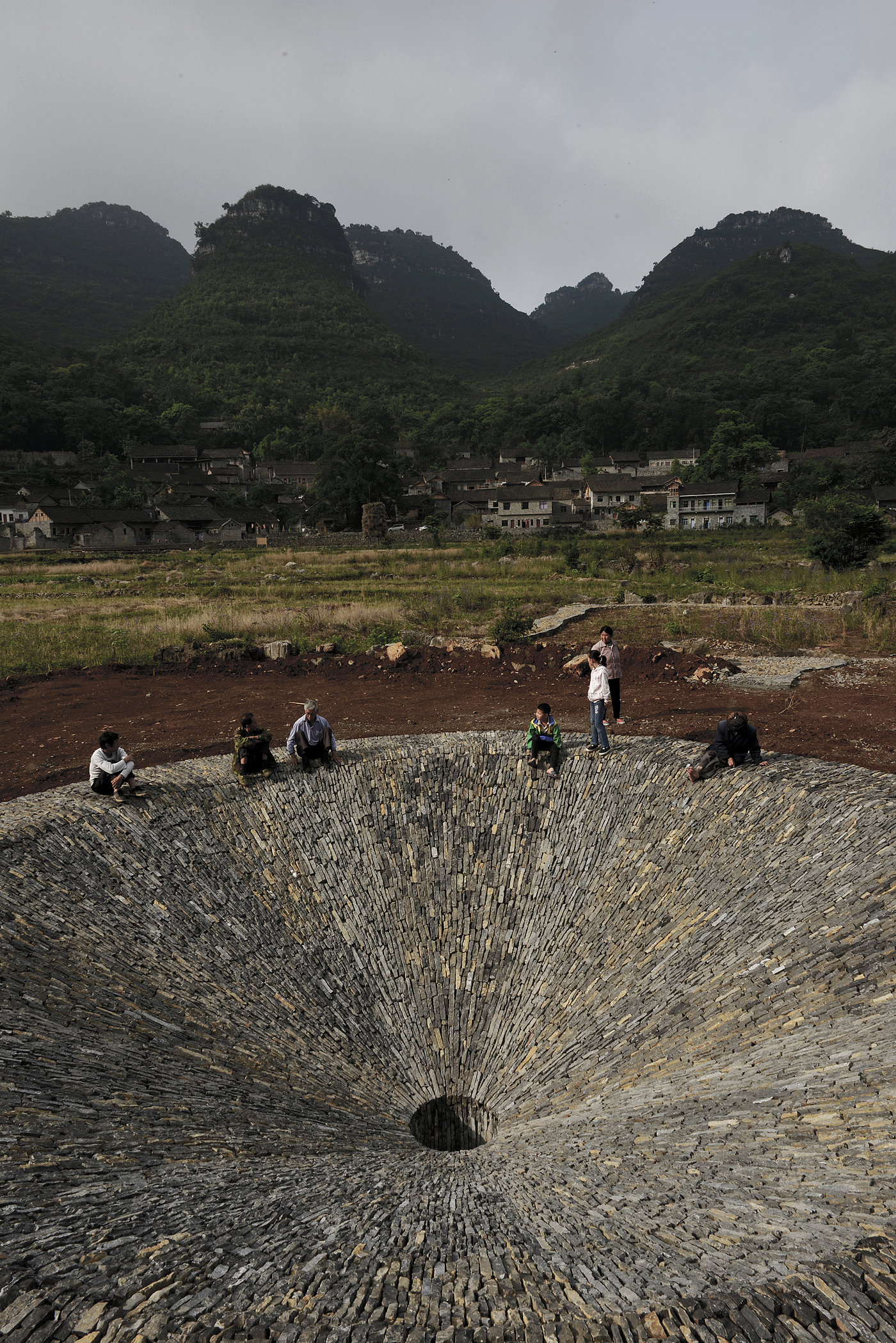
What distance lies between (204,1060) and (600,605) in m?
21.2

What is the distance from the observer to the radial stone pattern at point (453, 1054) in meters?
3.35

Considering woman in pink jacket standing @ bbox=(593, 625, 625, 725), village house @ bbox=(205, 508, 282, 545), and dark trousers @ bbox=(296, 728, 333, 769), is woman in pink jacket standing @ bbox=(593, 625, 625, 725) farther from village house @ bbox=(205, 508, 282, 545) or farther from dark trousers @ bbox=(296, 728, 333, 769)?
village house @ bbox=(205, 508, 282, 545)

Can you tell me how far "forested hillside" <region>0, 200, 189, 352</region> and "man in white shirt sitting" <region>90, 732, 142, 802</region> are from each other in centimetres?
11231

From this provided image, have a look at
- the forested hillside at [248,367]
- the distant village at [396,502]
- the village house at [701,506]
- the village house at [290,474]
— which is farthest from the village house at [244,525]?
the village house at [701,506]

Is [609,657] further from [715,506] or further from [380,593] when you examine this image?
[715,506]

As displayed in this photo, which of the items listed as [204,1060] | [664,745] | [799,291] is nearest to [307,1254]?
[204,1060]

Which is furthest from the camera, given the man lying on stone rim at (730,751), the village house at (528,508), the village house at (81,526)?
the village house at (528,508)

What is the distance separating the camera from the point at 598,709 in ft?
30.7

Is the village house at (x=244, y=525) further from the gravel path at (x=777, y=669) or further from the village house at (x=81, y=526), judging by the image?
the gravel path at (x=777, y=669)

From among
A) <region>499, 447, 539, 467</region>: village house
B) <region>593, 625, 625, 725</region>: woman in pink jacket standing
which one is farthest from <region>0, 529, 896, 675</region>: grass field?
<region>499, 447, 539, 467</region>: village house

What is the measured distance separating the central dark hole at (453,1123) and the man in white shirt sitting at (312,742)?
418 cm

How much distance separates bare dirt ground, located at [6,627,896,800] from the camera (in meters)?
11.4

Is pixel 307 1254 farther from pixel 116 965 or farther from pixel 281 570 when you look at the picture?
pixel 281 570

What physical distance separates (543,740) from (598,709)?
3.08ft
